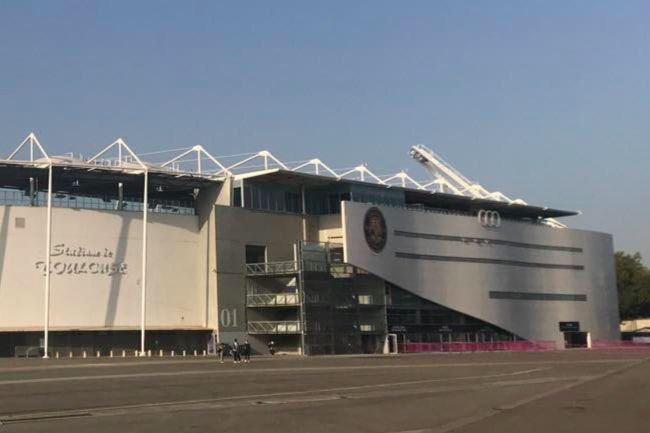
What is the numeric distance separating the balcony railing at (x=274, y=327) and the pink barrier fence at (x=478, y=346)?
46.6 feet

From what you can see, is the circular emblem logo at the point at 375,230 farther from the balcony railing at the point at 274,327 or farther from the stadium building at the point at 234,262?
the balcony railing at the point at 274,327

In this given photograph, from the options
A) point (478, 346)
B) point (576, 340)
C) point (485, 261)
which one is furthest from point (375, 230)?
point (576, 340)

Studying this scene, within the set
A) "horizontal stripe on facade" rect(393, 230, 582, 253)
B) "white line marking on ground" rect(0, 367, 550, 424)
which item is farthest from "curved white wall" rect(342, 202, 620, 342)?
"white line marking on ground" rect(0, 367, 550, 424)

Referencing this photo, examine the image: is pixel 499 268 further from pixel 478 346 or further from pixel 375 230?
pixel 375 230

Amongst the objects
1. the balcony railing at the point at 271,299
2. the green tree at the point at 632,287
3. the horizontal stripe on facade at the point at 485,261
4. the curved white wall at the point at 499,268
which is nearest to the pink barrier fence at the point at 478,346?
the curved white wall at the point at 499,268

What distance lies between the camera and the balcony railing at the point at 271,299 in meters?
78.4

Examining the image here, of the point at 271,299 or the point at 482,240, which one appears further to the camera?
the point at 482,240

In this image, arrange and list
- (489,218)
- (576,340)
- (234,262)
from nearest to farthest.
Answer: (234,262)
(489,218)
(576,340)

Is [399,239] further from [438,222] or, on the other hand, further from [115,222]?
[115,222]

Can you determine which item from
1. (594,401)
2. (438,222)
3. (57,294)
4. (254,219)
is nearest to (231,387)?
(594,401)

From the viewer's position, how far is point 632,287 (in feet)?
485

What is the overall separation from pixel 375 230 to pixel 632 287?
81.9 m

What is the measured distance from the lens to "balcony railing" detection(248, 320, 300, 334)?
77.6 m

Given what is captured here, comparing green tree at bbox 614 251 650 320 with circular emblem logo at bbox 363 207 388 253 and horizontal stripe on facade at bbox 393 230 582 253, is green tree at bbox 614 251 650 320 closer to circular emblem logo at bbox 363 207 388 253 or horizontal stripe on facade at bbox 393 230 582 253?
horizontal stripe on facade at bbox 393 230 582 253
